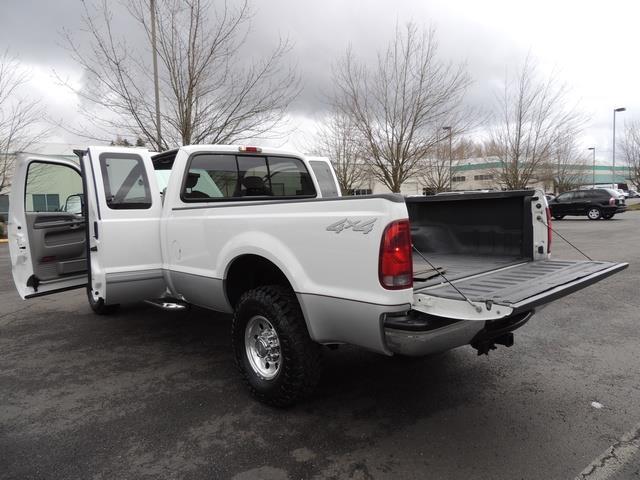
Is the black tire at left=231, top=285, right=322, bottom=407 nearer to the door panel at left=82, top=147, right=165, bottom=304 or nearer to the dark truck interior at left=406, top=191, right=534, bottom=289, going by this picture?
the dark truck interior at left=406, top=191, right=534, bottom=289

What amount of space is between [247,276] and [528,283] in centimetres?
215

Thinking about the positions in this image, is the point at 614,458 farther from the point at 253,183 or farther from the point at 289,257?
the point at 253,183

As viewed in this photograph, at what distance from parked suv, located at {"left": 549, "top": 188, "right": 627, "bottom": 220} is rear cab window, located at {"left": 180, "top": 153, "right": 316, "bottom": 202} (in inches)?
850

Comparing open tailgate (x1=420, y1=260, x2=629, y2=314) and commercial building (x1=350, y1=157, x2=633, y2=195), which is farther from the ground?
commercial building (x1=350, y1=157, x2=633, y2=195)

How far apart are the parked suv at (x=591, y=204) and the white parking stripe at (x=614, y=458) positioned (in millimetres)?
22768

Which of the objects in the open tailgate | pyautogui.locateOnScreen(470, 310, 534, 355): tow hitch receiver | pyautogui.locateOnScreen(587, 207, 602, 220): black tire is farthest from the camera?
pyautogui.locateOnScreen(587, 207, 602, 220): black tire

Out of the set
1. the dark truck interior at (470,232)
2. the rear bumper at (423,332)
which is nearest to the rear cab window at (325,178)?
the dark truck interior at (470,232)

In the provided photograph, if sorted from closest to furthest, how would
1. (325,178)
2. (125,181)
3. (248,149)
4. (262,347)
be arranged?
(262,347) → (125,181) → (248,149) → (325,178)

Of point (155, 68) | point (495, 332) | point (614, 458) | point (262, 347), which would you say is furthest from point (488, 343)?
point (155, 68)

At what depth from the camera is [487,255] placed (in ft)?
13.6

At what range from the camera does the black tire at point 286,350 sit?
3074 millimetres

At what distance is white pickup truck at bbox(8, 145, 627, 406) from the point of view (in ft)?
8.29

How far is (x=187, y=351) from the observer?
15.4 feet

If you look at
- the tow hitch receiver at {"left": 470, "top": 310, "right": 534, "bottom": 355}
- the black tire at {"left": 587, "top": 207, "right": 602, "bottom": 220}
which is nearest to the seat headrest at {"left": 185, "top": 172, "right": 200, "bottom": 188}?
the tow hitch receiver at {"left": 470, "top": 310, "right": 534, "bottom": 355}
